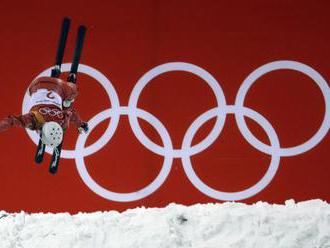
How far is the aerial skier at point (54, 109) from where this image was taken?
454cm

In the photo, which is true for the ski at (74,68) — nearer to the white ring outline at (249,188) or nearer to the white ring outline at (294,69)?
the white ring outline at (249,188)

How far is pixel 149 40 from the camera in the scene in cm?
464

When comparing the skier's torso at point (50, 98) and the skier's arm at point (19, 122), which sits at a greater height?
the skier's torso at point (50, 98)

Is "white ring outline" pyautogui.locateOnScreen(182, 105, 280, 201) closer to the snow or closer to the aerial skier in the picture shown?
the snow

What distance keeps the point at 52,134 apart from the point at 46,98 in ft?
1.05

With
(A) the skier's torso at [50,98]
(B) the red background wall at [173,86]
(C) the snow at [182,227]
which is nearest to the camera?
(C) the snow at [182,227]

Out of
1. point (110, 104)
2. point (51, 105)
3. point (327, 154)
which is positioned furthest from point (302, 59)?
point (51, 105)

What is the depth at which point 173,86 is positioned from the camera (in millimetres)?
4680

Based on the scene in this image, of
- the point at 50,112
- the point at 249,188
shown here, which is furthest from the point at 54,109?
the point at 249,188

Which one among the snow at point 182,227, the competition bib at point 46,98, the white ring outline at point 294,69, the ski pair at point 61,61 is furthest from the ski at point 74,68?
the white ring outline at point 294,69

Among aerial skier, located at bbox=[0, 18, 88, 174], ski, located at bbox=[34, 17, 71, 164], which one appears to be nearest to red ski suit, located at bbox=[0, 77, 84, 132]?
aerial skier, located at bbox=[0, 18, 88, 174]

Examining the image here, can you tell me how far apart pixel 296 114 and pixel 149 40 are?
1.44 meters

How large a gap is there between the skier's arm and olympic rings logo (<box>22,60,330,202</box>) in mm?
79

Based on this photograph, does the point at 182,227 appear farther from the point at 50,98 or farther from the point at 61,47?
the point at 61,47
